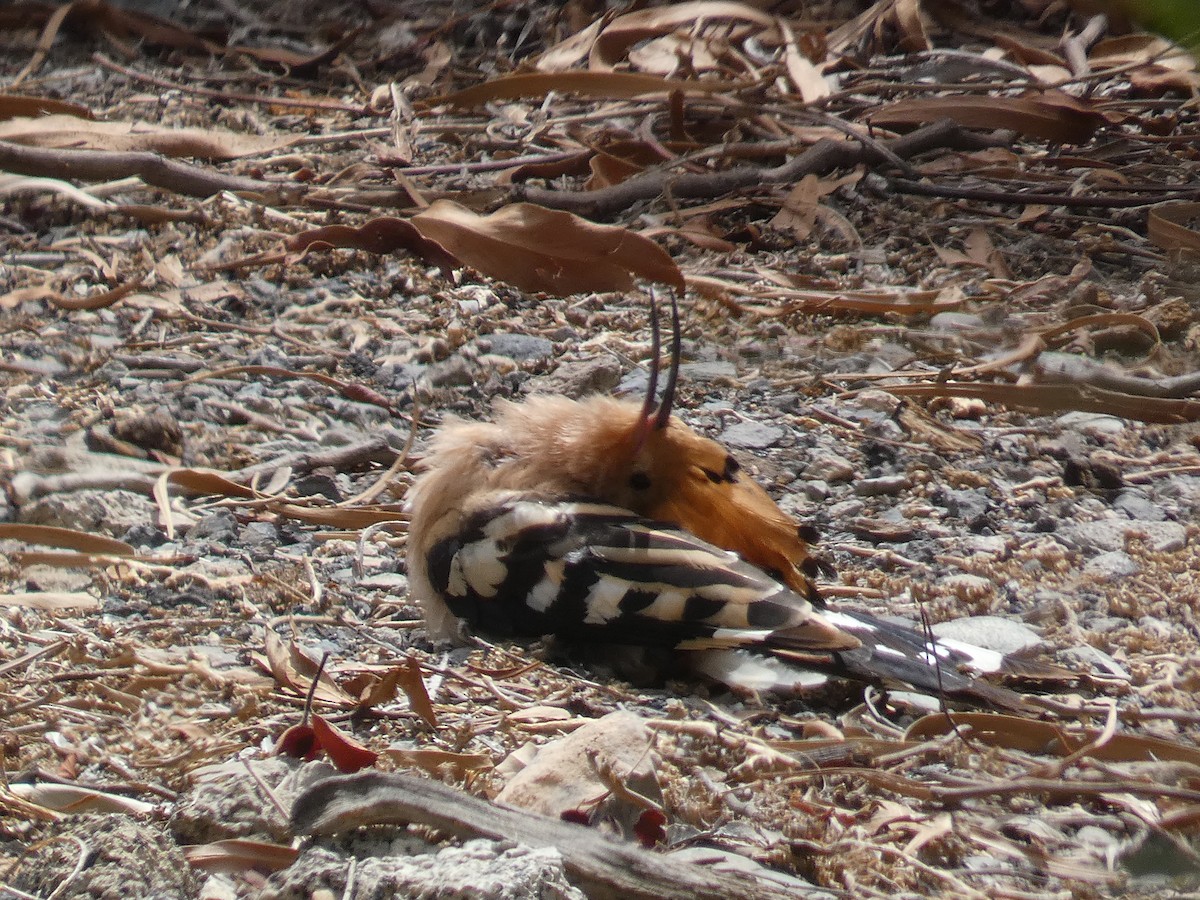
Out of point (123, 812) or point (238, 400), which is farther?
point (238, 400)

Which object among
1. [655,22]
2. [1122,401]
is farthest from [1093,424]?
[655,22]

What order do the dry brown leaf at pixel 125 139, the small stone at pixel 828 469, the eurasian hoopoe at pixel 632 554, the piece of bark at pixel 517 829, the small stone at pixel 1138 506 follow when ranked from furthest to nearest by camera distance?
the dry brown leaf at pixel 125 139, the small stone at pixel 828 469, the small stone at pixel 1138 506, the eurasian hoopoe at pixel 632 554, the piece of bark at pixel 517 829

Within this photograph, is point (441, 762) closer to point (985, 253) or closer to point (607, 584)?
point (607, 584)

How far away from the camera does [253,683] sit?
256 cm

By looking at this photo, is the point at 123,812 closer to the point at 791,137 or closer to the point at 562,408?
the point at 562,408

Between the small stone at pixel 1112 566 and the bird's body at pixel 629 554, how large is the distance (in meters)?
0.48

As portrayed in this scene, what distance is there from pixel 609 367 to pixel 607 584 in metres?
1.27

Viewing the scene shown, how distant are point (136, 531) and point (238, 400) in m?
0.81

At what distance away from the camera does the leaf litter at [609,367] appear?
222cm

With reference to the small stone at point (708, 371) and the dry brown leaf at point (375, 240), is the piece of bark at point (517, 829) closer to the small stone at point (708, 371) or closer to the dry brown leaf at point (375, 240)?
the small stone at point (708, 371)

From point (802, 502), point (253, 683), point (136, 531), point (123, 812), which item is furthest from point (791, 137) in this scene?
point (123, 812)

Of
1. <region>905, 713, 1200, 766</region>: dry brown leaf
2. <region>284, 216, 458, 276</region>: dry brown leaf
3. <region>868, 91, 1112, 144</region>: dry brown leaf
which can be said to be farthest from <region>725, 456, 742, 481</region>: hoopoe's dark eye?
<region>868, 91, 1112, 144</region>: dry brown leaf

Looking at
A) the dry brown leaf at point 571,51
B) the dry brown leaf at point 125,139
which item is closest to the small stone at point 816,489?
the dry brown leaf at point 571,51

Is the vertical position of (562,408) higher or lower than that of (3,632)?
higher
